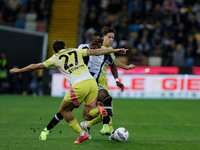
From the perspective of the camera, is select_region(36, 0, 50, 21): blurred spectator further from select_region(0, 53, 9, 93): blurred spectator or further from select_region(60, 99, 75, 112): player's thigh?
select_region(60, 99, 75, 112): player's thigh

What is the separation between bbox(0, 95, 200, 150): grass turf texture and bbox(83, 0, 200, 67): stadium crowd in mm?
3269

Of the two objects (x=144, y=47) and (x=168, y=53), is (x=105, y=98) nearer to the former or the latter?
(x=168, y=53)

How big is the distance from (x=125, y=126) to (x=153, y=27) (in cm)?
1058

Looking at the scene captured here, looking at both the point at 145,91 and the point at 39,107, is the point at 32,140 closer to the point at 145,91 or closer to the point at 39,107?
the point at 39,107

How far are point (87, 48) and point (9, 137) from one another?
7.22ft

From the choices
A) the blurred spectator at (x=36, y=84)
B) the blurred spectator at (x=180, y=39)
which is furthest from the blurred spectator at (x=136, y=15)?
the blurred spectator at (x=36, y=84)

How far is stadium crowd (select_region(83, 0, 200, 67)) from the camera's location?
18.2 m

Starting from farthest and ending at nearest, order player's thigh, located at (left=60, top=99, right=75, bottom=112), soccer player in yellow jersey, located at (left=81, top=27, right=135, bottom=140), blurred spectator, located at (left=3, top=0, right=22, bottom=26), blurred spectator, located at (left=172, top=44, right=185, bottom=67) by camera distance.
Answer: blurred spectator, located at (left=3, top=0, right=22, bottom=26) < blurred spectator, located at (left=172, top=44, right=185, bottom=67) < soccer player in yellow jersey, located at (left=81, top=27, right=135, bottom=140) < player's thigh, located at (left=60, top=99, right=75, bottom=112)

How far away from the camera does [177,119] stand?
1105cm

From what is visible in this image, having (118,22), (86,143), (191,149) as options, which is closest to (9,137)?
(86,143)

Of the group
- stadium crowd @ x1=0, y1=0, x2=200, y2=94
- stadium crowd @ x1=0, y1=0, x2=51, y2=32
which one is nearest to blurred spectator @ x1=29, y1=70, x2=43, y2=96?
stadium crowd @ x1=0, y1=0, x2=200, y2=94

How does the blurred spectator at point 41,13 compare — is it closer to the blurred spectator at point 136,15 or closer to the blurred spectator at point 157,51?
the blurred spectator at point 136,15

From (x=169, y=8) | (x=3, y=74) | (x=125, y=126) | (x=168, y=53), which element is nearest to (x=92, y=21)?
(x=169, y=8)

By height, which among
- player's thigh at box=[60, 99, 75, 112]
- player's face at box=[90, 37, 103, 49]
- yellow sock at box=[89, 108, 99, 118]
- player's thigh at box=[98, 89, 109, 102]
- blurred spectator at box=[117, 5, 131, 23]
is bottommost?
yellow sock at box=[89, 108, 99, 118]
